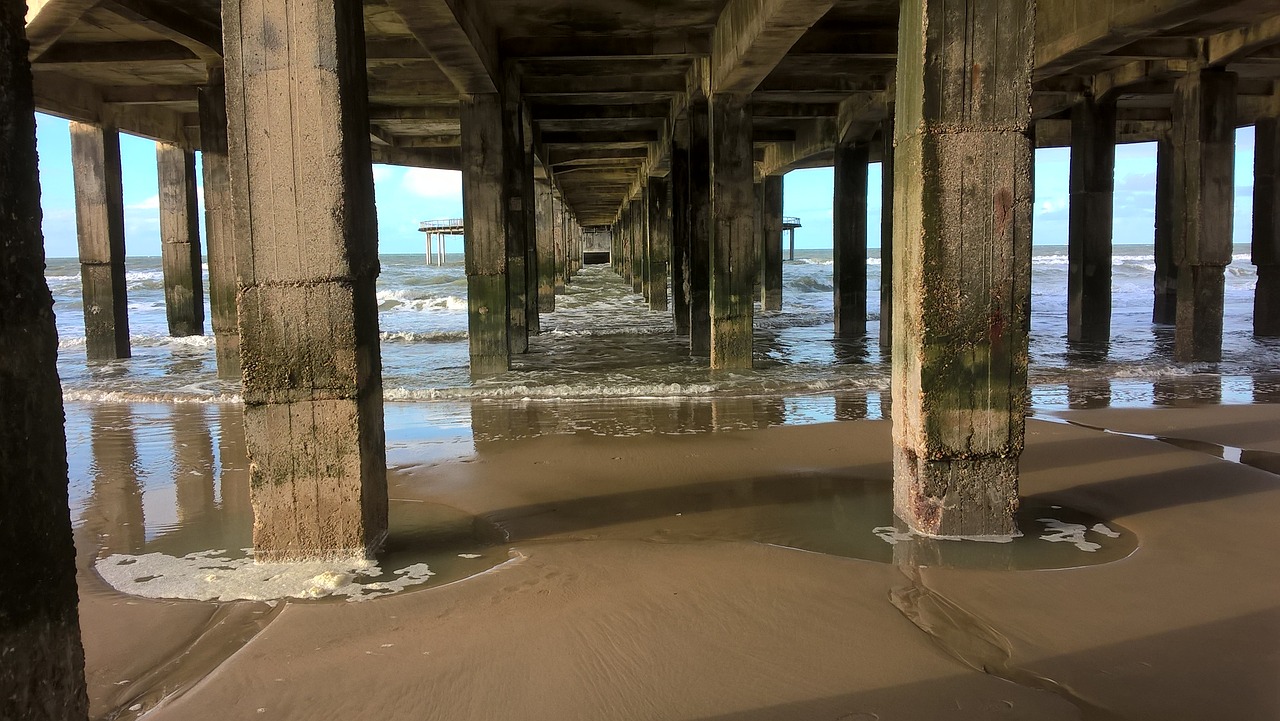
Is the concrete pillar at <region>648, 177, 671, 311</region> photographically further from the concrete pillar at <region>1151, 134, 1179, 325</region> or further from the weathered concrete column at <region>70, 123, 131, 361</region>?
the weathered concrete column at <region>70, 123, 131, 361</region>

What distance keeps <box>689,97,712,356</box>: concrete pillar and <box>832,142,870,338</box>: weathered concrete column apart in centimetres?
350

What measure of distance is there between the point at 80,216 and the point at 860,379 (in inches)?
557

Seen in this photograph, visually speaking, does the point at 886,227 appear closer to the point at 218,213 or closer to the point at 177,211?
the point at 218,213

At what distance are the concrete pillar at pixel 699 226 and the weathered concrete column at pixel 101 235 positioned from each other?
10450mm

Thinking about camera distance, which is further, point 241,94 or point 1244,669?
point 241,94

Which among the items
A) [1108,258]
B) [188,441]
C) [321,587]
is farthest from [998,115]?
[1108,258]

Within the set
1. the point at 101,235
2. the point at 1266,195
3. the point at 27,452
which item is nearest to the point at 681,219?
the point at 1266,195

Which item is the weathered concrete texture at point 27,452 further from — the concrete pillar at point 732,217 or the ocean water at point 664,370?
the concrete pillar at point 732,217

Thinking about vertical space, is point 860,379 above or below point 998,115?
below

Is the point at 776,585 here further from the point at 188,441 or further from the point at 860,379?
the point at 860,379

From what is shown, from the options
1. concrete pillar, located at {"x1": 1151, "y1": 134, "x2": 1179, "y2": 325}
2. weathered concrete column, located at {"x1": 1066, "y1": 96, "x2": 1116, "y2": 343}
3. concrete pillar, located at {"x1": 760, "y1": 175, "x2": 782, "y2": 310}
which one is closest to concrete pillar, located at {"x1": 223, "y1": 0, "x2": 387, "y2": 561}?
weathered concrete column, located at {"x1": 1066, "y1": 96, "x2": 1116, "y2": 343}

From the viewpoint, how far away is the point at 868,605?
160 inches

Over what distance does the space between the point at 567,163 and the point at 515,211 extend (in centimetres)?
1235

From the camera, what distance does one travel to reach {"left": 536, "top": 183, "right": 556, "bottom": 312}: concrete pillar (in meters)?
→ 27.7
